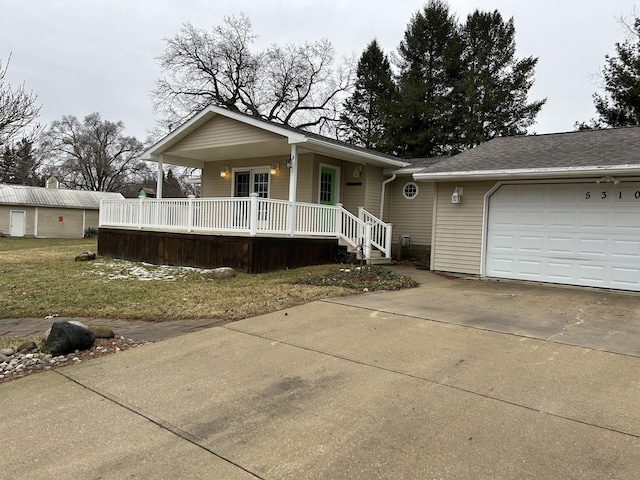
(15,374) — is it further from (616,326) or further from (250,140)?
(250,140)

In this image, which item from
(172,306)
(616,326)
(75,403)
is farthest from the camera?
(172,306)

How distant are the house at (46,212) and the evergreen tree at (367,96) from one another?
1828 cm

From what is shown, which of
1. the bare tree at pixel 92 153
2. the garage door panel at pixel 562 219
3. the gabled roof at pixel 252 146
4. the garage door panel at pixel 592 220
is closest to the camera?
the garage door panel at pixel 592 220

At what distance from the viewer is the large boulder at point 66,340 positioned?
4.37 metres

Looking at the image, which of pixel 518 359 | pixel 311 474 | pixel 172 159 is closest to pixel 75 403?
pixel 311 474

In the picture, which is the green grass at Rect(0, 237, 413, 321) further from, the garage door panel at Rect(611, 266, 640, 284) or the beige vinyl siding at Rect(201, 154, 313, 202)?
the garage door panel at Rect(611, 266, 640, 284)

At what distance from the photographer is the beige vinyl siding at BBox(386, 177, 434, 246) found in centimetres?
1283

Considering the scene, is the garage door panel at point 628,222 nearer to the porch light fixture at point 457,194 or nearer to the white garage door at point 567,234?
the white garage door at point 567,234

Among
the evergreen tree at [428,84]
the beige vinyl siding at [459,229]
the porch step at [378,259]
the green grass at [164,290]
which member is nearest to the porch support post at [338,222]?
the porch step at [378,259]

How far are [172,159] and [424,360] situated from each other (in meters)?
12.5

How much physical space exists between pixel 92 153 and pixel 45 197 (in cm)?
1709

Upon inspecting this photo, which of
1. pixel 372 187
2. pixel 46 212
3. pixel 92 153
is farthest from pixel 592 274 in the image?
pixel 92 153

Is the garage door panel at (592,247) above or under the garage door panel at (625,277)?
above

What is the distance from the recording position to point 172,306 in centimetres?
649
